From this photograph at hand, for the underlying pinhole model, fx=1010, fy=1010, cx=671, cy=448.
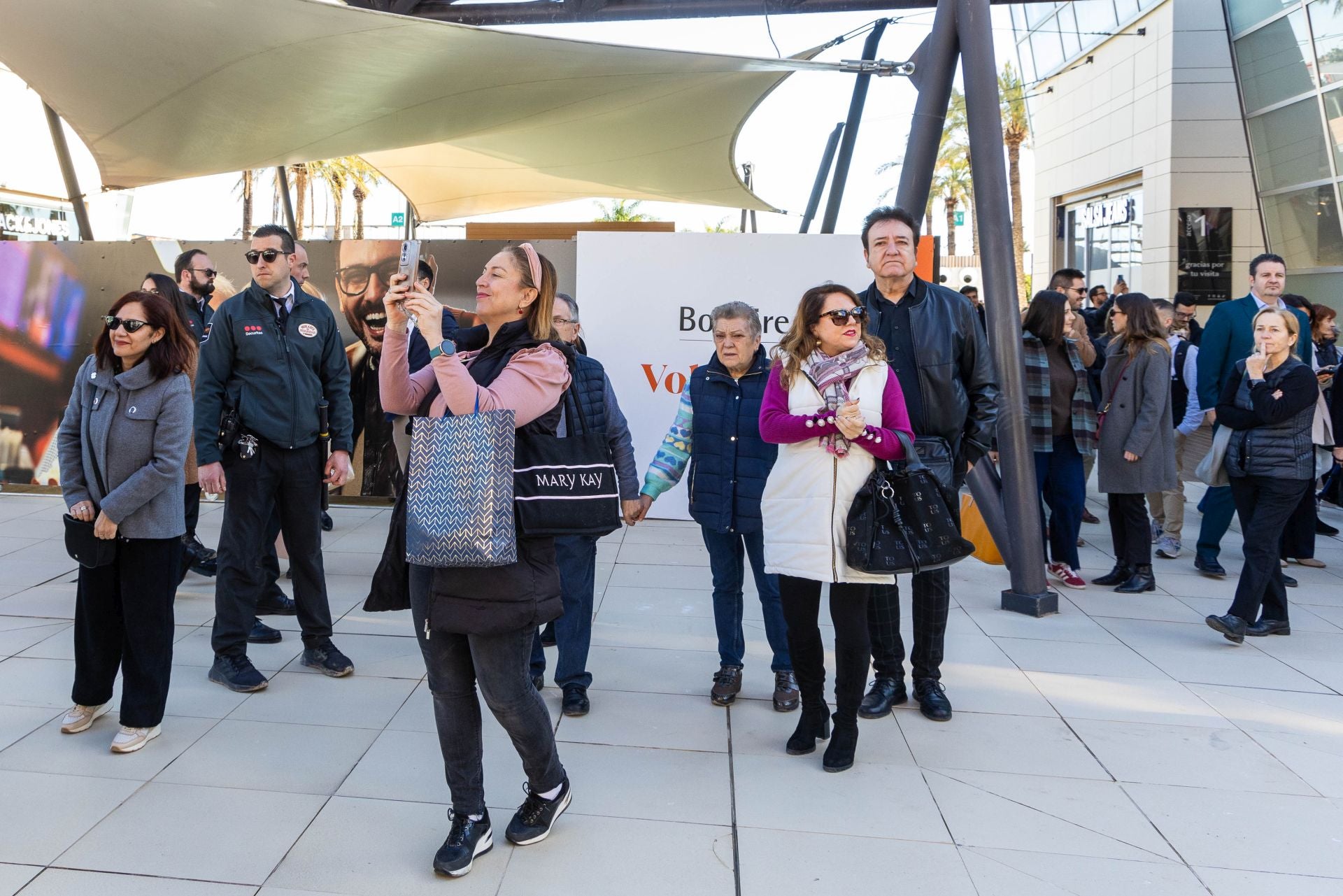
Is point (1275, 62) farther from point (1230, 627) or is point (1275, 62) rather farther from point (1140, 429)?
point (1230, 627)

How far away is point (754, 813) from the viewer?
127 inches

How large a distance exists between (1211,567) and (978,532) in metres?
1.51

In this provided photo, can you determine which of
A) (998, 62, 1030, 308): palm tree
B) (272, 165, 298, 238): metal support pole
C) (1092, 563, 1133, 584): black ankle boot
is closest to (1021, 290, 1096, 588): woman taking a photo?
(1092, 563, 1133, 584): black ankle boot

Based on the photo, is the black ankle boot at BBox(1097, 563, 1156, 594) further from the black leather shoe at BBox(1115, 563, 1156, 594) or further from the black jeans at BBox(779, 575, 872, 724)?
the black jeans at BBox(779, 575, 872, 724)

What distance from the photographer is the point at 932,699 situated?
13.4 ft

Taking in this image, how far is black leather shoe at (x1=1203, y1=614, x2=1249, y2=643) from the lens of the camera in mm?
4953

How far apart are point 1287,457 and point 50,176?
28.0m

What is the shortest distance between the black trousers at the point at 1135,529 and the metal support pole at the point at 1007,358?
866 mm

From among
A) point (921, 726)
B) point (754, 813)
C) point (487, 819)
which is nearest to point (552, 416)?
point (487, 819)

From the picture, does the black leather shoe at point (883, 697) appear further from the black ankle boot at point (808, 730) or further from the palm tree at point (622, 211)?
the palm tree at point (622, 211)

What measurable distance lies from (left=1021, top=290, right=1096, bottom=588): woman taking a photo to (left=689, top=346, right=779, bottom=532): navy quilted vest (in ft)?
8.65

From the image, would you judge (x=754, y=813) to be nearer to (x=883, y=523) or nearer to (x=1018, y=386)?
(x=883, y=523)

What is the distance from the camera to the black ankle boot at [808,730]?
369cm

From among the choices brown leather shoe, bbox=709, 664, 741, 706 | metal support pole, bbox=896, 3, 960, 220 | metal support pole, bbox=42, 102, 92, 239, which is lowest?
brown leather shoe, bbox=709, 664, 741, 706
